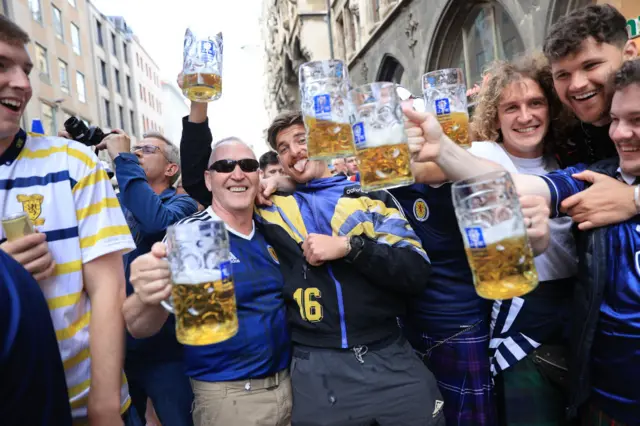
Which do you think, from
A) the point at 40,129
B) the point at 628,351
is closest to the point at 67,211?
the point at 40,129

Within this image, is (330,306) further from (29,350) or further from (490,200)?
(29,350)

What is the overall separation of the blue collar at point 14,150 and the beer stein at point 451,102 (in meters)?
1.63

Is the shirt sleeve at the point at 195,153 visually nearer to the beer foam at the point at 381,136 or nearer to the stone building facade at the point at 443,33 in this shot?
the beer foam at the point at 381,136

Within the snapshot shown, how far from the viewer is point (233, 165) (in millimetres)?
2416

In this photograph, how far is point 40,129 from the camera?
6.80 ft

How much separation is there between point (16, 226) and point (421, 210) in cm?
182

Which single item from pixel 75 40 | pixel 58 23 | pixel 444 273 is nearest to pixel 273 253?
pixel 444 273

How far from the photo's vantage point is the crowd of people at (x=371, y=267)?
1.61 metres

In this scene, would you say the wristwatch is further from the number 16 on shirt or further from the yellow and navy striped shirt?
the yellow and navy striped shirt

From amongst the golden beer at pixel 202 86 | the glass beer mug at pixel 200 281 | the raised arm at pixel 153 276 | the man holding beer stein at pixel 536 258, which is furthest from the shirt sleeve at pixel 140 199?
the man holding beer stein at pixel 536 258

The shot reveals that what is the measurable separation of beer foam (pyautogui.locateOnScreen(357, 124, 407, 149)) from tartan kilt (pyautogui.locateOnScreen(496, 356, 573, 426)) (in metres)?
1.35

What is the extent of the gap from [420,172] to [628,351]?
1.08 meters

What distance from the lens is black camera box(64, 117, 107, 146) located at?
2924 millimetres

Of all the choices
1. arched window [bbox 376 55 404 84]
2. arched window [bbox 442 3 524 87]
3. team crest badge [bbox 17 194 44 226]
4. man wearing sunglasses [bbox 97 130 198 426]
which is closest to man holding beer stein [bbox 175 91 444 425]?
man wearing sunglasses [bbox 97 130 198 426]
